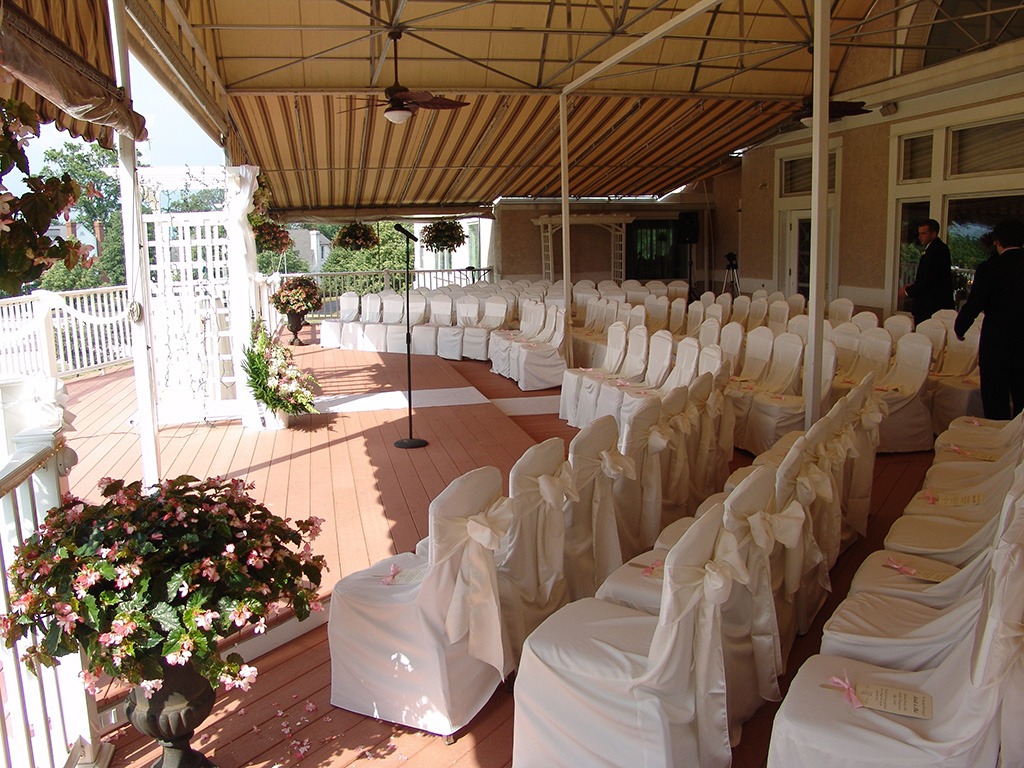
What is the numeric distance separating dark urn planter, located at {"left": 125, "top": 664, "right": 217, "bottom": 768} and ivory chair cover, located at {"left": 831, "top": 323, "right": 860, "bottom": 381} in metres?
6.44

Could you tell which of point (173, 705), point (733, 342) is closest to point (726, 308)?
point (733, 342)

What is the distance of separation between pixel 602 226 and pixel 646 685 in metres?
18.4

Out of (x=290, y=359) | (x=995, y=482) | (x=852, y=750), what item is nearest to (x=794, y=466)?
(x=995, y=482)

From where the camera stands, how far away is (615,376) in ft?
27.0

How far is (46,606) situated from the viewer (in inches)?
92.0

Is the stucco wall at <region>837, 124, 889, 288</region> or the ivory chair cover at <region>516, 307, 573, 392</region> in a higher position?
the stucco wall at <region>837, 124, 889, 288</region>

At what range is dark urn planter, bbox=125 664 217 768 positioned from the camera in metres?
2.66

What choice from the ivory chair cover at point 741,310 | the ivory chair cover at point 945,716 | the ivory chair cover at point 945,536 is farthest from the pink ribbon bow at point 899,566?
the ivory chair cover at point 741,310

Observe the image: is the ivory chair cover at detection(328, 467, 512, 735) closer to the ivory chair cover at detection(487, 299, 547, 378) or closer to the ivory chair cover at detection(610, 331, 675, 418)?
the ivory chair cover at detection(610, 331, 675, 418)

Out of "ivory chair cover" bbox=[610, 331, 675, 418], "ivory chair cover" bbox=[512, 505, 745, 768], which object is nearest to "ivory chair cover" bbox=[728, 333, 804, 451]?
"ivory chair cover" bbox=[610, 331, 675, 418]

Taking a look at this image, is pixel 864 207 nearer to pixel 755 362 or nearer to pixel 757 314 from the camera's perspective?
pixel 757 314

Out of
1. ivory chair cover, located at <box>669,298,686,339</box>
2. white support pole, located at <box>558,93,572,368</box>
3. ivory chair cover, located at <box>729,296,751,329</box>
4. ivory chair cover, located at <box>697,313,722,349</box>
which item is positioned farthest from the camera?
ivory chair cover, located at <box>669,298,686,339</box>

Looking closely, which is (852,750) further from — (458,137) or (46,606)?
(458,137)

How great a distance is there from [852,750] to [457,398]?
24.6 ft
